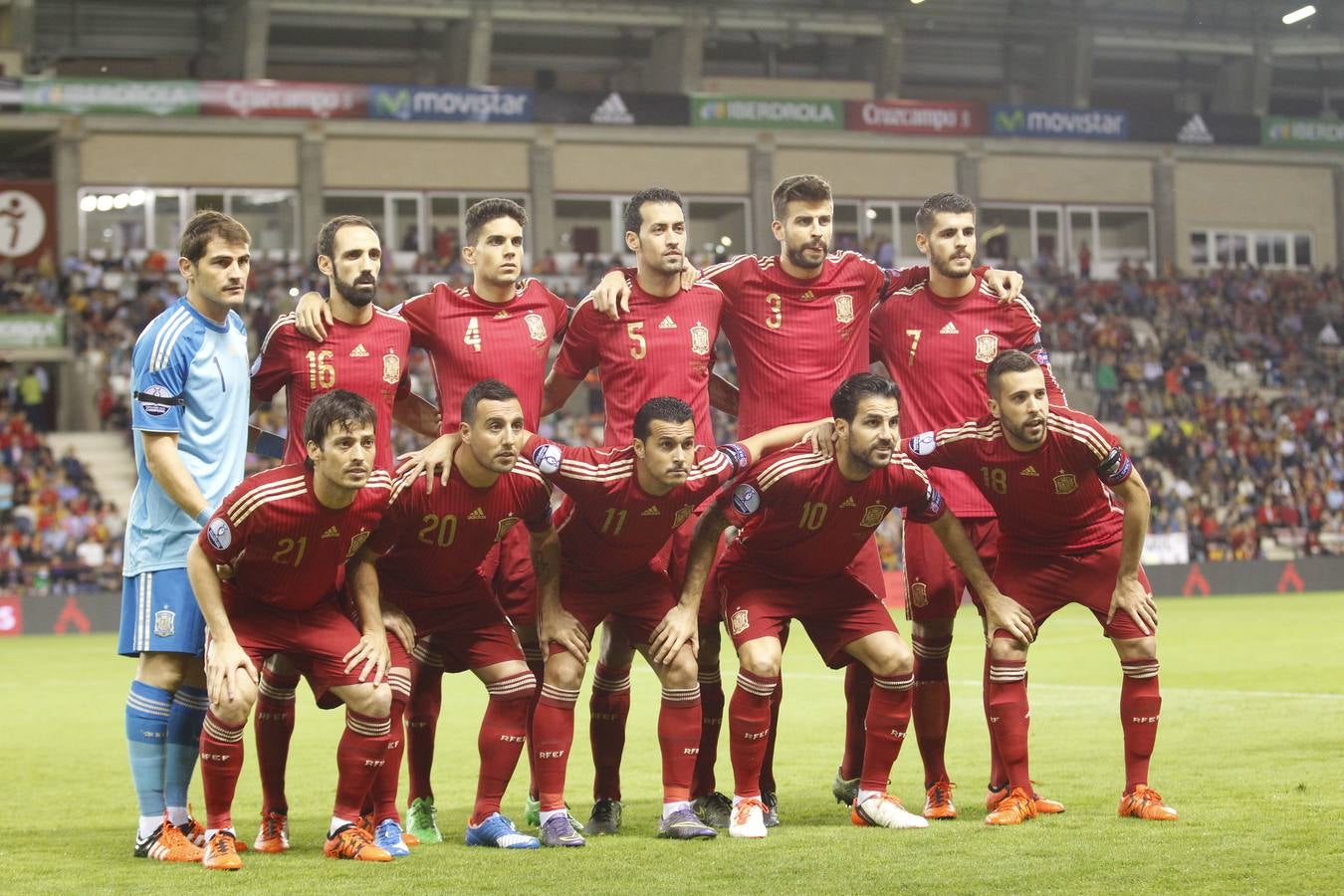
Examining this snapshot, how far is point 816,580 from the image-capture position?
7707 mm

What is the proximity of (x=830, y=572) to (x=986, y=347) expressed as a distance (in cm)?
138

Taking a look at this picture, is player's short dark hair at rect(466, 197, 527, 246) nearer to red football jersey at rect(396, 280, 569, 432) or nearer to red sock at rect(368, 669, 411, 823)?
red football jersey at rect(396, 280, 569, 432)

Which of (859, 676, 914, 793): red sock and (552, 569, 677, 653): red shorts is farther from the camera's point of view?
(552, 569, 677, 653): red shorts

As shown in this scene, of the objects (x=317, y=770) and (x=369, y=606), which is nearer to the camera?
(x=369, y=606)

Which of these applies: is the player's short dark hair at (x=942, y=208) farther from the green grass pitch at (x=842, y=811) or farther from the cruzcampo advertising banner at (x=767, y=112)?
the cruzcampo advertising banner at (x=767, y=112)

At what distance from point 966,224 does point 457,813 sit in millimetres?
3800

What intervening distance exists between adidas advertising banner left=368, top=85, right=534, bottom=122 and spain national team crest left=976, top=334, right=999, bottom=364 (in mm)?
30637

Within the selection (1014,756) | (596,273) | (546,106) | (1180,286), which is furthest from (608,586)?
(1180,286)

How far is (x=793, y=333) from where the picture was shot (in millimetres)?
8133

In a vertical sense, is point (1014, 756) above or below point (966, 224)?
below

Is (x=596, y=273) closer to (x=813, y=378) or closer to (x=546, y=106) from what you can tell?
(x=546, y=106)

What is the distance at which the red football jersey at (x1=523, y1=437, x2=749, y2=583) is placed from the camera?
23.9ft

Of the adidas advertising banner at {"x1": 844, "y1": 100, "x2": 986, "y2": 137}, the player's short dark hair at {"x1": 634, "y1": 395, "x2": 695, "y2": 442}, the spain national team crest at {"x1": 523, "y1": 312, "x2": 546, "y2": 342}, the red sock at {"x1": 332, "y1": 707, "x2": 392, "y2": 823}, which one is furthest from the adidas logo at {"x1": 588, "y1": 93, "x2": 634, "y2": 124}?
the red sock at {"x1": 332, "y1": 707, "x2": 392, "y2": 823}

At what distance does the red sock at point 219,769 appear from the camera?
6.66 meters
